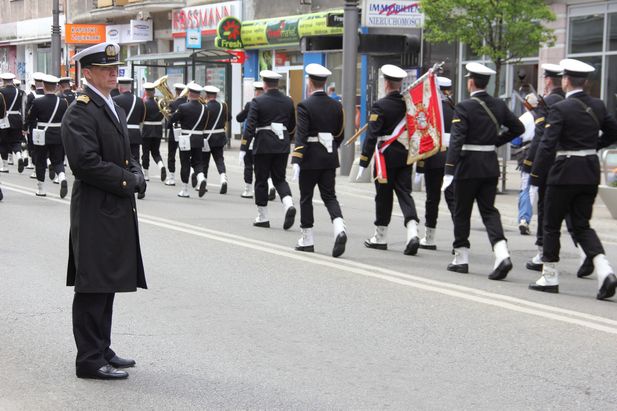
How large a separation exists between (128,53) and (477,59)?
73.7 ft

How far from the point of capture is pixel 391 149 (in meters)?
11.0

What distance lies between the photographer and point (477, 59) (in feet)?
82.4

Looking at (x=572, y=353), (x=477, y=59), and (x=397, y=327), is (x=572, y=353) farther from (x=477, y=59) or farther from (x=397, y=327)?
(x=477, y=59)

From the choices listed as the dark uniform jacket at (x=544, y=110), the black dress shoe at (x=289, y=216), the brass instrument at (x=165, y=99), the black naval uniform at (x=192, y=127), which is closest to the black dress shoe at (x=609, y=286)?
the dark uniform jacket at (x=544, y=110)

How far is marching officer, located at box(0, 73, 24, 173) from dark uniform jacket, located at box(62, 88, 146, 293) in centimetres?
1514

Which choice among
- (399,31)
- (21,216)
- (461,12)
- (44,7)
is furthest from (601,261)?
(44,7)

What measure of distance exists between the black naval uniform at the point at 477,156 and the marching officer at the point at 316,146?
1549 mm

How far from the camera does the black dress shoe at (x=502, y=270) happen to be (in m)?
9.36

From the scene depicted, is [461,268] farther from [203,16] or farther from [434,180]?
[203,16]

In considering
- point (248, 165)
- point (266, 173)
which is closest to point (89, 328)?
point (266, 173)

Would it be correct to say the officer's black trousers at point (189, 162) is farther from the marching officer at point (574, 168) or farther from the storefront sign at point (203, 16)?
the storefront sign at point (203, 16)

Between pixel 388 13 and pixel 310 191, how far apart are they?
10.0 metres

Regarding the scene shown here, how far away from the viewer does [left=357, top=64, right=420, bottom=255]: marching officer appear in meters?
10.8

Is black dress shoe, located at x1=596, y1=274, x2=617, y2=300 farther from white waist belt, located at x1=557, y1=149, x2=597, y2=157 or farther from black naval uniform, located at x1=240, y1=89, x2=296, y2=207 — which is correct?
black naval uniform, located at x1=240, y1=89, x2=296, y2=207
